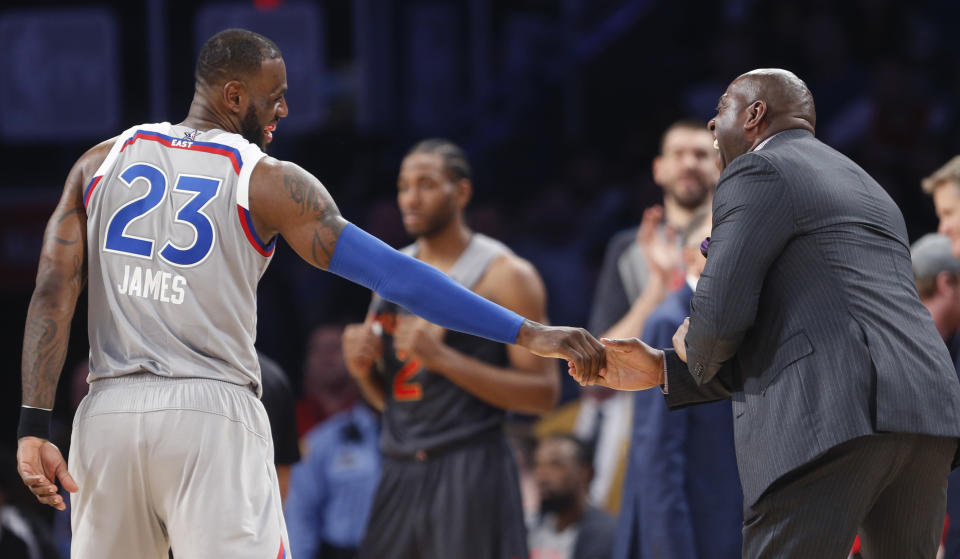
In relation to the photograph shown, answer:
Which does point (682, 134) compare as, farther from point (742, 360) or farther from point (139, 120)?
point (139, 120)

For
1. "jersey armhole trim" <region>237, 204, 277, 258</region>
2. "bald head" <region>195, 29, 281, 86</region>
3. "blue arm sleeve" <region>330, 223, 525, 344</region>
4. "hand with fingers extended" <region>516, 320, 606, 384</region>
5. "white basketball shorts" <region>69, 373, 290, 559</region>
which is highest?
"bald head" <region>195, 29, 281, 86</region>

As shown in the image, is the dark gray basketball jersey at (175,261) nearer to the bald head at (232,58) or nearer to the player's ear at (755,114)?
the bald head at (232,58)

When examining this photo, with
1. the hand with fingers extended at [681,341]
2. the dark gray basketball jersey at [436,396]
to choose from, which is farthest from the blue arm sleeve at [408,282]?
the dark gray basketball jersey at [436,396]

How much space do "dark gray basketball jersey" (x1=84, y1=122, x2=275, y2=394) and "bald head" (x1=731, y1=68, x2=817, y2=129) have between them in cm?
139

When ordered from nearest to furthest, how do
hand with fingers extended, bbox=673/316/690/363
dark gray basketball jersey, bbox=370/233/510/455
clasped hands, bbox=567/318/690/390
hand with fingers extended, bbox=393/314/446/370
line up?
hand with fingers extended, bbox=673/316/690/363 → clasped hands, bbox=567/318/690/390 → hand with fingers extended, bbox=393/314/446/370 → dark gray basketball jersey, bbox=370/233/510/455

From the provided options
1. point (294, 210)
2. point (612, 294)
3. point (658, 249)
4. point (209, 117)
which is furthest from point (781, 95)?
point (612, 294)

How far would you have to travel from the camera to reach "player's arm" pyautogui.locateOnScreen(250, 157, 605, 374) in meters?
3.43

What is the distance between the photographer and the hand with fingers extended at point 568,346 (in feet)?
11.9

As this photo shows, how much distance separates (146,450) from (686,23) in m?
9.19

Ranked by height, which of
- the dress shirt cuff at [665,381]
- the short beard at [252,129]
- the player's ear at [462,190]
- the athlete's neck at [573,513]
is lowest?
the athlete's neck at [573,513]

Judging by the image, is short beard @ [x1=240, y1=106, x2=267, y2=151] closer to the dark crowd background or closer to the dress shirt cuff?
the dress shirt cuff

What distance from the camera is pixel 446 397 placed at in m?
5.08

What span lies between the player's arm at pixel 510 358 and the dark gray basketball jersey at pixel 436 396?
0.06 meters

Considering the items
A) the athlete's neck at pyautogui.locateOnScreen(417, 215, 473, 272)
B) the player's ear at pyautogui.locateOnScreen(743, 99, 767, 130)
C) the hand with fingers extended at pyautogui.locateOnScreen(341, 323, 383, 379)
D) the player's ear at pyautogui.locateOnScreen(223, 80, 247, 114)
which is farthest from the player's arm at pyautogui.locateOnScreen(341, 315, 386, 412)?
the player's ear at pyautogui.locateOnScreen(743, 99, 767, 130)
